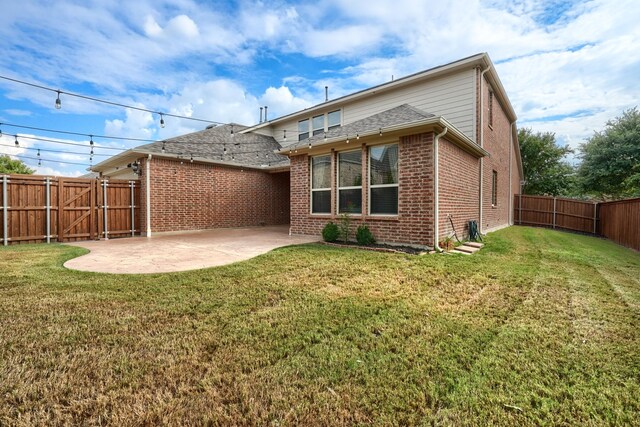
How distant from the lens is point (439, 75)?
398 inches

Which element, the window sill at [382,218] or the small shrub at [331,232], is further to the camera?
the small shrub at [331,232]

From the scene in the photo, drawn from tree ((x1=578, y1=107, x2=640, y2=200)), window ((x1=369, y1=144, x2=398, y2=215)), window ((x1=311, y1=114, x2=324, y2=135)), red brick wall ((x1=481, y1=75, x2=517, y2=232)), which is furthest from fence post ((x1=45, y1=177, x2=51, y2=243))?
tree ((x1=578, y1=107, x2=640, y2=200))

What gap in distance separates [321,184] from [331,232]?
168 centimetres

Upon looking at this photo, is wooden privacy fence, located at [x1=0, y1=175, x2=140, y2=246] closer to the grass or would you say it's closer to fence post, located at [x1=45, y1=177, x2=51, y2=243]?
fence post, located at [x1=45, y1=177, x2=51, y2=243]

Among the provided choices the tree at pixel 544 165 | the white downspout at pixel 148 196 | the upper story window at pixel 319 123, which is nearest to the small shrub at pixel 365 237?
the white downspout at pixel 148 196

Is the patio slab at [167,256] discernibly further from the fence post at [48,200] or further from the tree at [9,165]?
the tree at [9,165]

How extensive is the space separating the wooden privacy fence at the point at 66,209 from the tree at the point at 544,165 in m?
29.8

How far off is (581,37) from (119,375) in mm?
13163

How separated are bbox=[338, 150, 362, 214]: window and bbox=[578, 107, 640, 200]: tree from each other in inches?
749

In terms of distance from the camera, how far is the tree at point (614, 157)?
57.4 ft

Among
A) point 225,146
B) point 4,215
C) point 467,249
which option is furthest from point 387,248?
point 4,215

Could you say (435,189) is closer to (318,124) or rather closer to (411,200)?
(411,200)

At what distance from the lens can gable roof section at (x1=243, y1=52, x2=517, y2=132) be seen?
9216 mm

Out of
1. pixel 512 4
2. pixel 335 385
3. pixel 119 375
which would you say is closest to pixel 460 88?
pixel 512 4
